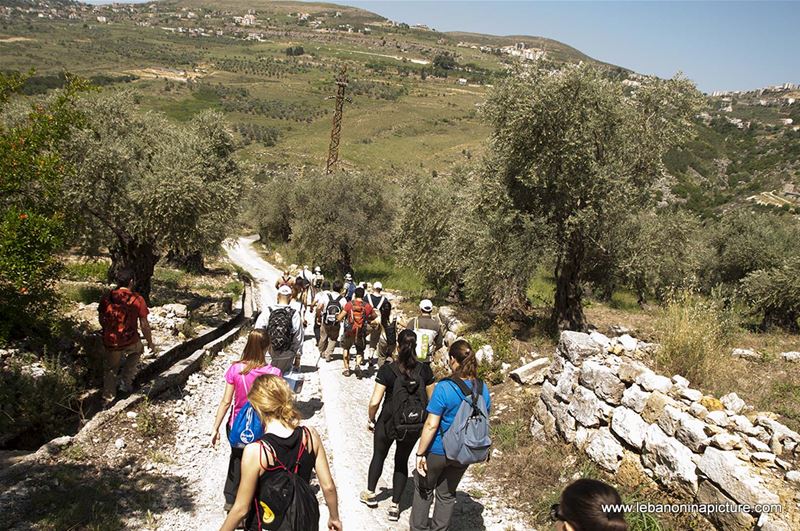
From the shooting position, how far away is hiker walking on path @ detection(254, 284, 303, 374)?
719 centimetres

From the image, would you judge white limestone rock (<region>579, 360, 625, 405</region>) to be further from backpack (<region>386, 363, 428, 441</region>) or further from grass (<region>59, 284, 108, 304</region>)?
grass (<region>59, 284, 108, 304</region>)

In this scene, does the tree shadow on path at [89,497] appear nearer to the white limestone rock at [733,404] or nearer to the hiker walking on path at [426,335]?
the hiker walking on path at [426,335]

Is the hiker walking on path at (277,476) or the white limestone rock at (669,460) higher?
the hiker walking on path at (277,476)

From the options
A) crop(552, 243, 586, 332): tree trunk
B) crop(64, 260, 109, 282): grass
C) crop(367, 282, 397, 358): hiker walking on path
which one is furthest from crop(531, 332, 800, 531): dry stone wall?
crop(64, 260, 109, 282): grass

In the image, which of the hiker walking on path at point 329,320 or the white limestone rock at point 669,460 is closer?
the white limestone rock at point 669,460

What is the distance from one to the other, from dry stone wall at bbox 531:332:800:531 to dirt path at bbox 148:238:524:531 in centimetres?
175

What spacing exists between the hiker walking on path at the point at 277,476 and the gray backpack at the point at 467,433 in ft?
5.13

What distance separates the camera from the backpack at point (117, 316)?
25.4ft

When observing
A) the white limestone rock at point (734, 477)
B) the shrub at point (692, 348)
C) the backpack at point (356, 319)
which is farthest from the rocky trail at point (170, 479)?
the shrub at point (692, 348)

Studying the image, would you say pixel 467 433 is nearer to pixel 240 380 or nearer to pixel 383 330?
pixel 240 380

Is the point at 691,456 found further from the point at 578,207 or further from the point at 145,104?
the point at 145,104

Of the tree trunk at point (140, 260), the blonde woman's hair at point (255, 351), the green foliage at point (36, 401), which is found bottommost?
the tree trunk at point (140, 260)

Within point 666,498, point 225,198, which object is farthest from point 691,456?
point 225,198

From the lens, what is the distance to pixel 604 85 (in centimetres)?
1186
